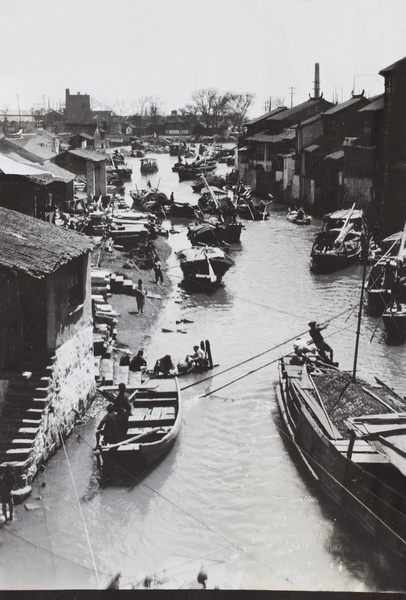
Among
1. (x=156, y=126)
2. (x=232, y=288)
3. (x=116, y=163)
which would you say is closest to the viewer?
(x=232, y=288)

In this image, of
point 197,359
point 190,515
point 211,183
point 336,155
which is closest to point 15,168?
point 197,359

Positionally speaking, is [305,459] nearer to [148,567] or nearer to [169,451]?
[169,451]

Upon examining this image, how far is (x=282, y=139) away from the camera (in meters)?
65.2

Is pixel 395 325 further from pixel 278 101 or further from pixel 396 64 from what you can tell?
pixel 278 101

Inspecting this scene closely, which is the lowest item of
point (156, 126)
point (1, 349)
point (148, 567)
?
point (148, 567)

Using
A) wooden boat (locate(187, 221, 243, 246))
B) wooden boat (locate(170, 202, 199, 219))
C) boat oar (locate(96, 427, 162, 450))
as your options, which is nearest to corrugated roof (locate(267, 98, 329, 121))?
wooden boat (locate(170, 202, 199, 219))

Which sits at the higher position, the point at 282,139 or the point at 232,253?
the point at 282,139

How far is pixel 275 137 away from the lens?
67.1m

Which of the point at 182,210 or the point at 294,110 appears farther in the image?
the point at 294,110

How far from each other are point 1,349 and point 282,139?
2153 inches

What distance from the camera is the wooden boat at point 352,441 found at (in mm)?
11695

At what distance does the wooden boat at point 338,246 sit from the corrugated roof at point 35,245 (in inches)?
784

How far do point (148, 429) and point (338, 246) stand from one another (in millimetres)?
23972

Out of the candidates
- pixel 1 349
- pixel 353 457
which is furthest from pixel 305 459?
pixel 1 349
